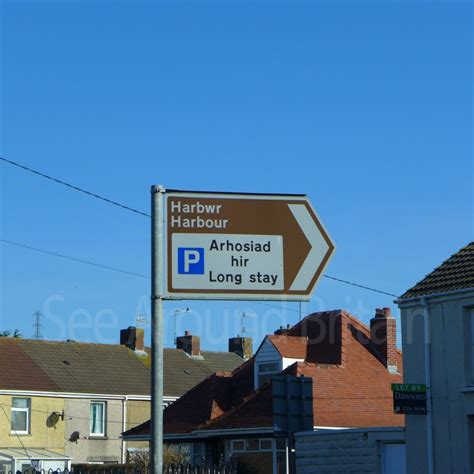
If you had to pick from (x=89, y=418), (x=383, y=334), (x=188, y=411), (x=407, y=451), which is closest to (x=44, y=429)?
(x=89, y=418)

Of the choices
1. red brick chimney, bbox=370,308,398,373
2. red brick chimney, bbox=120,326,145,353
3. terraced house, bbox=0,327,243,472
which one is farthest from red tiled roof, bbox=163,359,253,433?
red brick chimney, bbox=120,326,145,353

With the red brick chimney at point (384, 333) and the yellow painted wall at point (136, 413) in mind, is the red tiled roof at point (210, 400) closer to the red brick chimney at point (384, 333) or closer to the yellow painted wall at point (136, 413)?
the red brick chimney at point (384, 333)

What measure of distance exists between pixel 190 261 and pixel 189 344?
53.5 metres

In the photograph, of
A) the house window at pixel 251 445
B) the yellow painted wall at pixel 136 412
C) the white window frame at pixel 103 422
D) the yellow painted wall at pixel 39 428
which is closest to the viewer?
the house window at pixel 251 445

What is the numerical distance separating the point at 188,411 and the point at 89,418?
12.1 m

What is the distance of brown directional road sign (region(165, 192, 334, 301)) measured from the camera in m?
5.11

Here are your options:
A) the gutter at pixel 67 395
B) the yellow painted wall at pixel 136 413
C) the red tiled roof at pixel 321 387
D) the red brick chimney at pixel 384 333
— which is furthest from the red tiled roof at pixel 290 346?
the gutter at pixel 67 395

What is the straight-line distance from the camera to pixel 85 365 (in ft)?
169

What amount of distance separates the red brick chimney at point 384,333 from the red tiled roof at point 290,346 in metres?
2.92

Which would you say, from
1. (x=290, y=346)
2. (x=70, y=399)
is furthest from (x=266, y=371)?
(x=70, y=399)

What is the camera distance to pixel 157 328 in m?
4.89

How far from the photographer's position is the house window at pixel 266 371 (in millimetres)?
36344

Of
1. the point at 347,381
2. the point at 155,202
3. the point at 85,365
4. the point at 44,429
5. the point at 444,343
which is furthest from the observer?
the point at 85,365

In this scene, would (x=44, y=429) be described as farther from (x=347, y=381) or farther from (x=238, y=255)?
(x=238, y=255)
